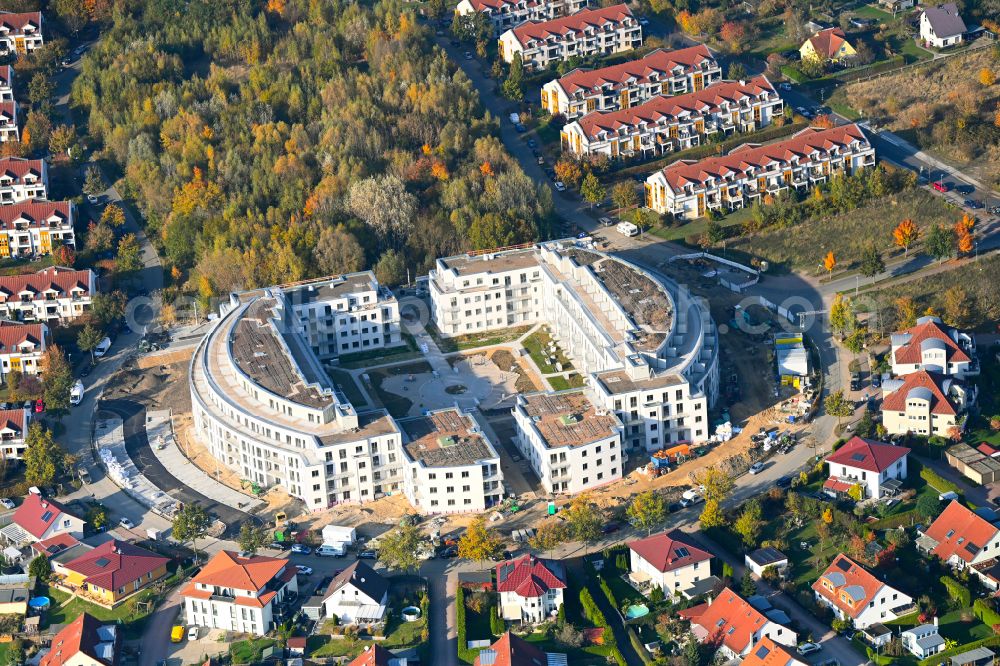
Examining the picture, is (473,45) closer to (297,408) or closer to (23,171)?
(23,171)

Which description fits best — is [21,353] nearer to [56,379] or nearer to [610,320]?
[56,379]

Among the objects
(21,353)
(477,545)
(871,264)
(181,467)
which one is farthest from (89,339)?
(871,264)

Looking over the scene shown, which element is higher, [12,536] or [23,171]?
[23,171]

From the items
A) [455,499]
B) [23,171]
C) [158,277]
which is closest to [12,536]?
[455,499]

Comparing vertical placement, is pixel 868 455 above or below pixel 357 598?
above

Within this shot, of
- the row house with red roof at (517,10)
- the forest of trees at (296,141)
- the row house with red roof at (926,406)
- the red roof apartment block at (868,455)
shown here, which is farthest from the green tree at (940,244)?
the row house with red roof at (517,10)

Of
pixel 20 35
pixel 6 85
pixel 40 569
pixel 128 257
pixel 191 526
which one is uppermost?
pixel 20 35

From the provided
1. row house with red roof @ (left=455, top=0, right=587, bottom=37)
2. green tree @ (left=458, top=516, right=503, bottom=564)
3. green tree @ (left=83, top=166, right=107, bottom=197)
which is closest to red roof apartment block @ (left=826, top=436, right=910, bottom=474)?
green tree @ (left=458, top=516, right=503, bottom=564)

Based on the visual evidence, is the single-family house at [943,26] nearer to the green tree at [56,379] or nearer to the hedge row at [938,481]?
the hedge row at [938,481]
